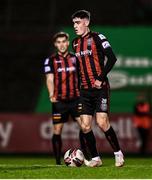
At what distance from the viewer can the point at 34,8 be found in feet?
76.8

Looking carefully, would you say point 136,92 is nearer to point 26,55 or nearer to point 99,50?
point 26,55

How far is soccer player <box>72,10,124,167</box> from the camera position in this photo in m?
9.43

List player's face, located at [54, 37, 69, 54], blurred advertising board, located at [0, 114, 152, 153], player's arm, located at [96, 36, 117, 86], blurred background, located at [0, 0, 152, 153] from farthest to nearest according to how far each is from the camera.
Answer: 1. blurred background, located at [0, 0, 152, 153]
2. blurred advertising board, located at [0, 114, 152, 153]
3. player's face, located at [54, 37, 69, 54]
4. player's arm, located at [96, 36, 117, 86]

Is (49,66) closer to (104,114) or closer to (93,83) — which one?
(93,83)

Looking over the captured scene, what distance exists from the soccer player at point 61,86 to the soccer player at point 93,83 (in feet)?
5.24

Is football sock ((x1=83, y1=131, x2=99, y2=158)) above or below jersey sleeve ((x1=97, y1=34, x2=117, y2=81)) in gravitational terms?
below

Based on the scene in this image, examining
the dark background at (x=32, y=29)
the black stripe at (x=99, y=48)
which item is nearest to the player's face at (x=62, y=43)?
the black stripe at (x=99, y=48)

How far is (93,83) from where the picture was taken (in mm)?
9531

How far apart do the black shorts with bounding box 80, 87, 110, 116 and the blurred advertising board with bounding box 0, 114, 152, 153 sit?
8.24 meters

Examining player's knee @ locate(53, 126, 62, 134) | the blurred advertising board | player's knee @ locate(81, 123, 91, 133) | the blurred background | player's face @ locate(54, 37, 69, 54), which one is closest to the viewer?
player's knee @ locate(81, 123, 91, 133)

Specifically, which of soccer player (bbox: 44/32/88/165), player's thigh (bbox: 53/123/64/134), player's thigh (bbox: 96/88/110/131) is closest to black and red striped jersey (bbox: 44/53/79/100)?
soccer player (bbox: 44/32/88/165)

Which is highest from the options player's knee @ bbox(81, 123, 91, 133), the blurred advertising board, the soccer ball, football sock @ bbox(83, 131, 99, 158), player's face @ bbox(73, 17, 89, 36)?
player's face @ bbox(73, 17, 89, 36)

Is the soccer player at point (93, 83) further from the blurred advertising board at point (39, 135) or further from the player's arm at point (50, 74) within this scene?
the blurred advertising board at point (39, 135)

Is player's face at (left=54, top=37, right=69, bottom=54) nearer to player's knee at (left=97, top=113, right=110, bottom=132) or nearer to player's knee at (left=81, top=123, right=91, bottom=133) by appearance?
player's knee at (left=81, top=123, right=91, bottom=133)
